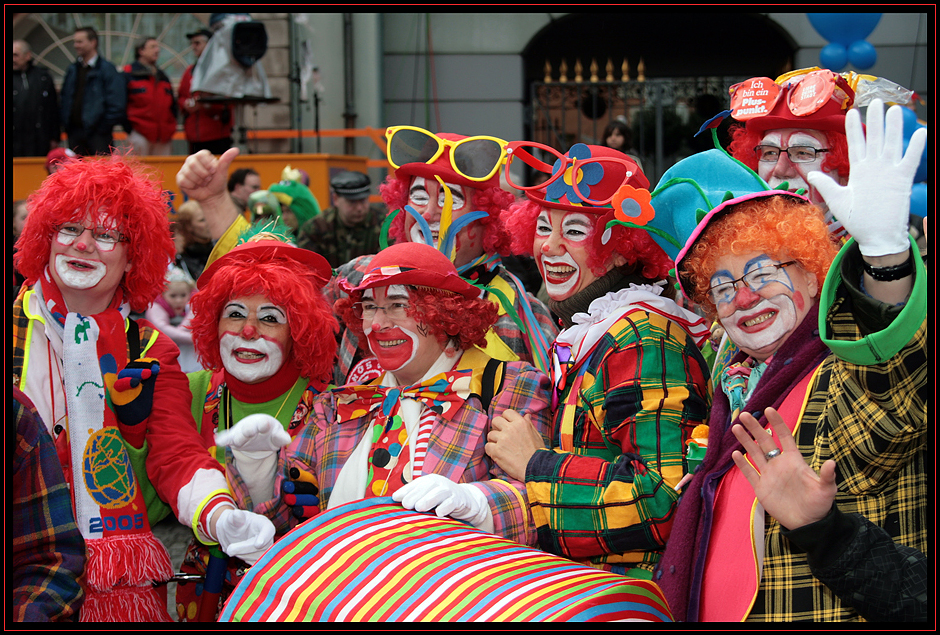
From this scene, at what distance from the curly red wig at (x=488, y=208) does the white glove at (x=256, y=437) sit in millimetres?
1352

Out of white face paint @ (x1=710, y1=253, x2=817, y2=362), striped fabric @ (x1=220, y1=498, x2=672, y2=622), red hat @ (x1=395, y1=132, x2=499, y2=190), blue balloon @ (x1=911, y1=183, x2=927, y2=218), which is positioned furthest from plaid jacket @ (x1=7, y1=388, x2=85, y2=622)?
blue balloon @ (x1=911, y1=183, x2=927, y2=218)

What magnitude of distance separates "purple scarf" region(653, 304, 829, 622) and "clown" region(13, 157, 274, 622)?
1431 millimetres

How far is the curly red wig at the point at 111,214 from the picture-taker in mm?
2980

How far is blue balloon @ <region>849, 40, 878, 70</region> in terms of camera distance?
720 centimetres

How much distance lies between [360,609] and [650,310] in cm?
117

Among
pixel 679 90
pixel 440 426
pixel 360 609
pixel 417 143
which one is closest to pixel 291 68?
pixel 679 90

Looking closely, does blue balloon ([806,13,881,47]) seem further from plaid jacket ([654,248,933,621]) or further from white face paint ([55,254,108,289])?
white face paint ([55,254,108,289])

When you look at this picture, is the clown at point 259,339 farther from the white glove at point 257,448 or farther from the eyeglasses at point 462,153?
the eyeglasses at point 462,153

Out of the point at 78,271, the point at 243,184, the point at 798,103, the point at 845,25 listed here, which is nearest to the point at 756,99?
the point at 798,103

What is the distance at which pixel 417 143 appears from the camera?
12.1 ft

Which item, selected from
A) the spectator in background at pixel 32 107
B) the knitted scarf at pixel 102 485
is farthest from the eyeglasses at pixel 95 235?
the spectator in background at pixel 32 107

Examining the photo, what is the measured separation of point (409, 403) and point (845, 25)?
6140 mm
